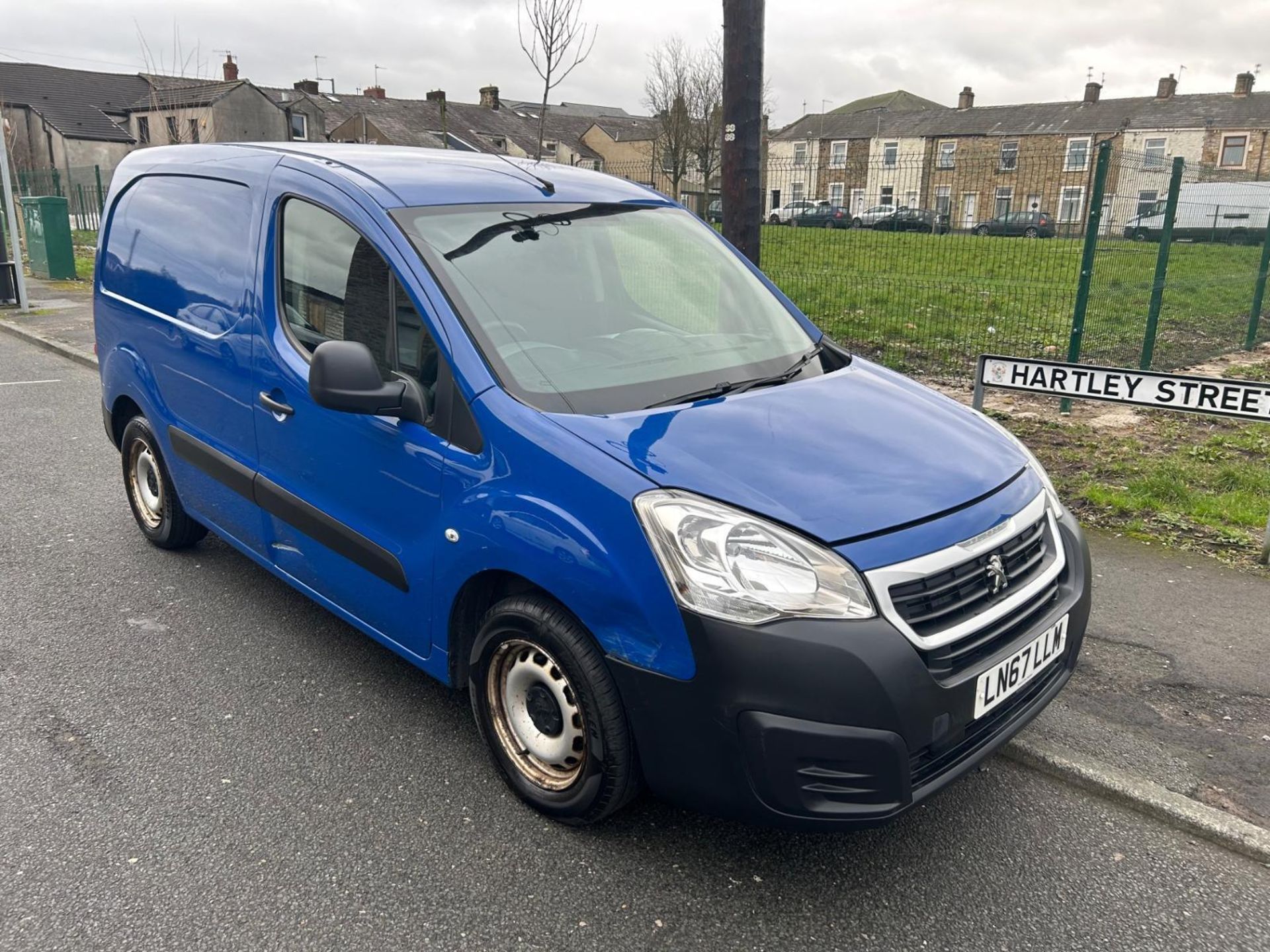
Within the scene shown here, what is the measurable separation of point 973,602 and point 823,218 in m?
8.93

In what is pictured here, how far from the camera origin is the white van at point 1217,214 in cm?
843

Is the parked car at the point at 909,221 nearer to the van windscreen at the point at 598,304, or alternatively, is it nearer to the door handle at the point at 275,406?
the van windscreen at the point at 598,304

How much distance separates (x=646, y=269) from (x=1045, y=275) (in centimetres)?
826

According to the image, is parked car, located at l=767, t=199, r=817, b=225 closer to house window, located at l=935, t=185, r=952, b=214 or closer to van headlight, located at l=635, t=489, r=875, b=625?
house window, located at l=935, t=185, r=952, b=214

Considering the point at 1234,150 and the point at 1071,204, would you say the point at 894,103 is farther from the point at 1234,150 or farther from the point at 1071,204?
the point at 1071,204

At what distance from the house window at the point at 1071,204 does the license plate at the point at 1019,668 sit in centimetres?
650

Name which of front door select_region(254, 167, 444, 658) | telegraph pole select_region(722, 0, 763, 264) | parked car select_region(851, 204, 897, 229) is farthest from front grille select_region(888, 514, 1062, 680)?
parked car select_region(851, 204, 897, 229)

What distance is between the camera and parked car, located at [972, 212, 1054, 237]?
30.9ft

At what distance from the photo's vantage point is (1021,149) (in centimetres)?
2809

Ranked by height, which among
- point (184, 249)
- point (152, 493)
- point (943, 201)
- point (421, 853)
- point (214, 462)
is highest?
point (943, 201)

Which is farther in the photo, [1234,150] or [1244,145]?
[1234,150]

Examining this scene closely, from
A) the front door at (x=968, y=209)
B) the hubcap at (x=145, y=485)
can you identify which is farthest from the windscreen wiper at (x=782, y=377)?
the front door at (x=968, y=209)

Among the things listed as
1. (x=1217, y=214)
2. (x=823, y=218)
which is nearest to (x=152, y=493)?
(x=823, y=218)

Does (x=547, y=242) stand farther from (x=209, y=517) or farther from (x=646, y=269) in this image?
(x=209, y=517)
